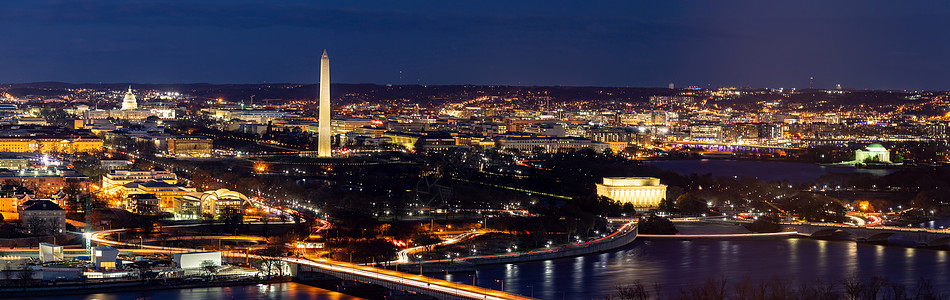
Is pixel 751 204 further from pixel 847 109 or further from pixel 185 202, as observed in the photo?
pixel 847 109

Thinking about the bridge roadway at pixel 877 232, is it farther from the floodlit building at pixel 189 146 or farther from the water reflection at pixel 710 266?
the floodlit building at pixel 189 146

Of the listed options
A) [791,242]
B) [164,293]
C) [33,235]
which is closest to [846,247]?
[791,242]

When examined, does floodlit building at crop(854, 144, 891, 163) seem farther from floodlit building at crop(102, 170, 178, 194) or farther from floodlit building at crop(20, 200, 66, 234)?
floodlit building at crop(20, 200, 66, 234)

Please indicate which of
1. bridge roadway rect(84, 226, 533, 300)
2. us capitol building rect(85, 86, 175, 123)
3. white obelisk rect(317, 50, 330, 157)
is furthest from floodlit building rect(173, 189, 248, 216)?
us capitol building rect(85, 86, 175, 123)

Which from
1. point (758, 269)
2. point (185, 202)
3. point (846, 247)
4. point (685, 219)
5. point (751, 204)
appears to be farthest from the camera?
point (751, 204)

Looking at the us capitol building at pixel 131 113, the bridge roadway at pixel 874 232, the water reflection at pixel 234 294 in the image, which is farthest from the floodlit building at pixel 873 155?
the water reflection at pixel 234 294

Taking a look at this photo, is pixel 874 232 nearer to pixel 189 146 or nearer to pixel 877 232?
pixel 877 232

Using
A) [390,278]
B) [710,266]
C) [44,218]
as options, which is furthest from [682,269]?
[44,218]
